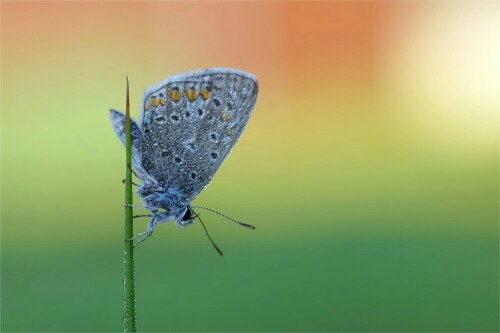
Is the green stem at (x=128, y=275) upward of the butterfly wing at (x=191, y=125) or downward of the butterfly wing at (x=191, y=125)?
downward

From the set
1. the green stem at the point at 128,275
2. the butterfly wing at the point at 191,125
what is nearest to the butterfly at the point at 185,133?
the butterfly wing at the point at 191,125

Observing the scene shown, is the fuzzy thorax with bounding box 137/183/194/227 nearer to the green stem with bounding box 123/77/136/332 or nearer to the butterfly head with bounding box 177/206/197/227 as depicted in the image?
the butterfly head with bounding box 177/206/197/227

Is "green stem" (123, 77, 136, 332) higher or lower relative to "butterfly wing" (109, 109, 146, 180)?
lower

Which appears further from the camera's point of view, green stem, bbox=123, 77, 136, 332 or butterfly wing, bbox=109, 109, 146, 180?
butterfly wing, bbox=109, 109, 146, 180

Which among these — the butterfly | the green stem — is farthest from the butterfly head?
the green stem

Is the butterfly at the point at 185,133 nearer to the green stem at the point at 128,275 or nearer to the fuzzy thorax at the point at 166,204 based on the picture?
the fuzzy thorax at the point at 166,204

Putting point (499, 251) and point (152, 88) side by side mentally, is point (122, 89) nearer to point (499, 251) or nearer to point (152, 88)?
point (499, 251)

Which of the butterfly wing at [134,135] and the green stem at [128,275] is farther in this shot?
the butterfly wing at [134,135]

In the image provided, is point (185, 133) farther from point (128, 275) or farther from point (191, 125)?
point (128, 275)

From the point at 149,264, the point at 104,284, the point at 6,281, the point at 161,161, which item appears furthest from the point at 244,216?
the point at 161,161
